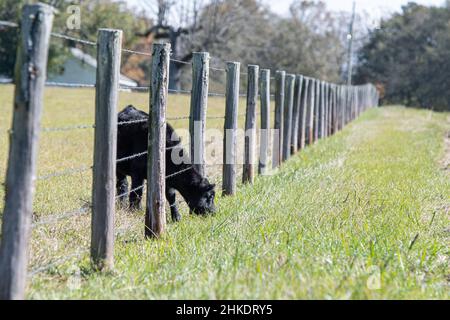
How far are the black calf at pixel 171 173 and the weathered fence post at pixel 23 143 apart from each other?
11.1 feet

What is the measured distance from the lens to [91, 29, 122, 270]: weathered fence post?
4.71 m

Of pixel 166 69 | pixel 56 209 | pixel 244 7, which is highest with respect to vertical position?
pixel 244 7

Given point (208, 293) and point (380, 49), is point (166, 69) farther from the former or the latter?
point (380, 49)

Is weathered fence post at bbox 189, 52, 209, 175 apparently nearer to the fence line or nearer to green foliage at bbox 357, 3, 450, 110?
the fence line

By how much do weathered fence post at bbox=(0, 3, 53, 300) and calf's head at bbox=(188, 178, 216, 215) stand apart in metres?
3.51

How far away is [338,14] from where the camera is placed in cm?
7238

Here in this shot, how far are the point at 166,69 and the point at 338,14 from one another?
227 ft

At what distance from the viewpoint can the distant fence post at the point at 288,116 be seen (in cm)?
1202

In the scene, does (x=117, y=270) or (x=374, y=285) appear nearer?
(x=374, y=285)

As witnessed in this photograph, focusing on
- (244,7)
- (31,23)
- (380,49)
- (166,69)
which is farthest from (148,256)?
(380,49)

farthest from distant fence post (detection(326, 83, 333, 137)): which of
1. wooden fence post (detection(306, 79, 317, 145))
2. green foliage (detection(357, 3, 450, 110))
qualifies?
green foliage (detection(357, 3, 450, 110))

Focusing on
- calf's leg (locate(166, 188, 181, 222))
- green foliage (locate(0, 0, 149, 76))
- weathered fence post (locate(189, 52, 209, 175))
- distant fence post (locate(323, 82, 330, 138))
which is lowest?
calf's leg (locate(166, 188, 181, 222))
